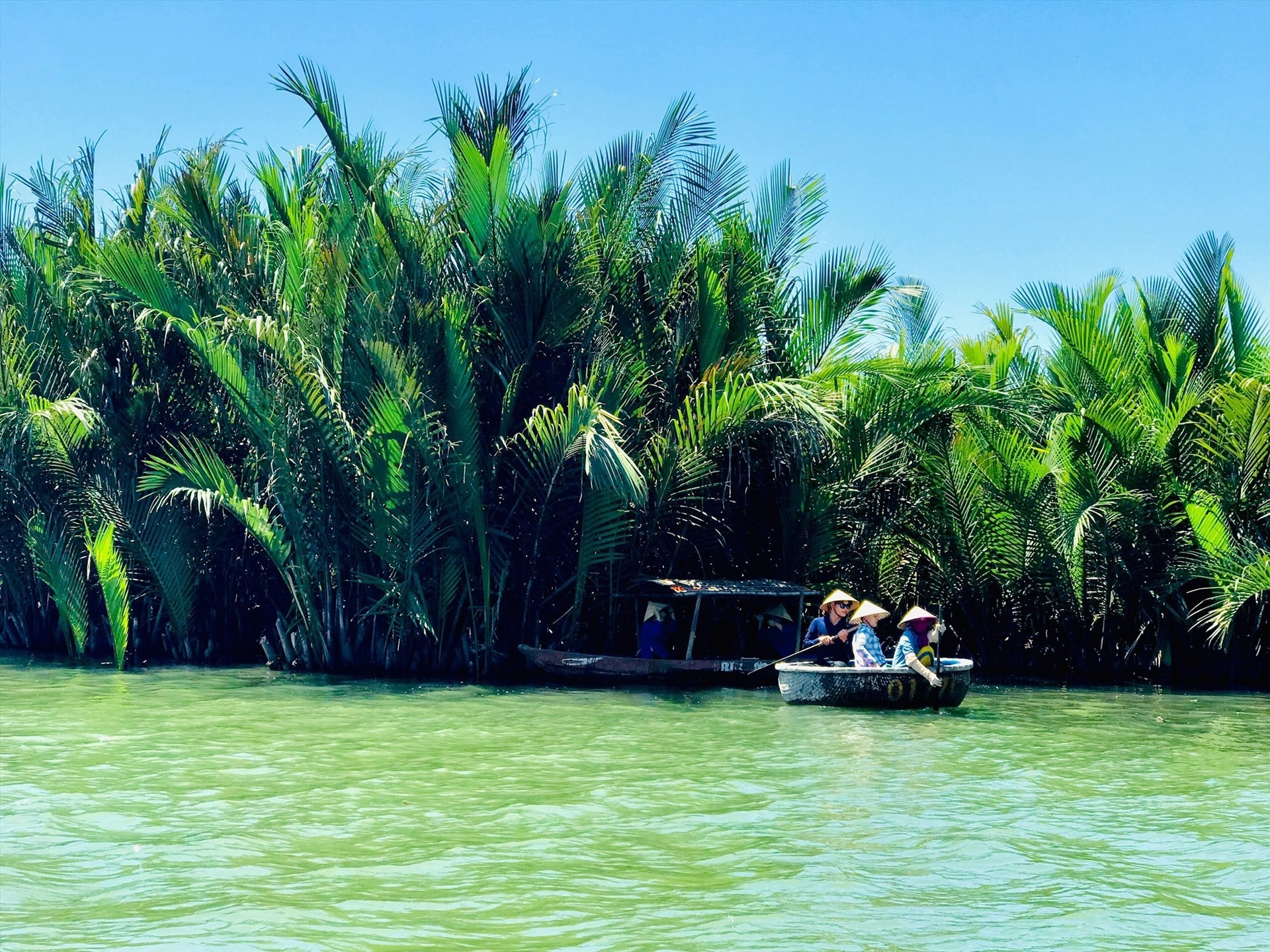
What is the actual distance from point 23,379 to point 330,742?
8.76 metres

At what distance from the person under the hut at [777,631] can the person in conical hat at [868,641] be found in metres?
1.95

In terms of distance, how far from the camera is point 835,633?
1612cm

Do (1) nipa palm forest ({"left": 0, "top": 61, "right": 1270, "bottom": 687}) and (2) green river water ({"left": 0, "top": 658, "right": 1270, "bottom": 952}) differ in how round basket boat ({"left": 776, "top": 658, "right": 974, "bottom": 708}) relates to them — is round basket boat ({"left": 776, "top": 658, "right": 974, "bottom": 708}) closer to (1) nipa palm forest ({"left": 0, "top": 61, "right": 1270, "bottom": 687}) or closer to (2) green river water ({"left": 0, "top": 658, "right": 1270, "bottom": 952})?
(2) green river water ({"left": 0, "top": 658, "right": 1270, "bottom": 952})

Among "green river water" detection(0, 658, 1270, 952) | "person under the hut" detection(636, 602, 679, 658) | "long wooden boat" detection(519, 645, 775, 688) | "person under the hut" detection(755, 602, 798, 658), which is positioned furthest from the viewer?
"person under the hut" detection(755, 602, 798, 658)

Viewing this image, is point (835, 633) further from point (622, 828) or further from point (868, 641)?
point (622, 828)

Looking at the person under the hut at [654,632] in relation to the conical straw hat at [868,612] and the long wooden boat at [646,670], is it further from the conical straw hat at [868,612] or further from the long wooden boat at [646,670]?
→ the conical straw hat at [868,612]

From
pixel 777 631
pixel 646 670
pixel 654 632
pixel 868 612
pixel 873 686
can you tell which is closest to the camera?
pixel 873 686

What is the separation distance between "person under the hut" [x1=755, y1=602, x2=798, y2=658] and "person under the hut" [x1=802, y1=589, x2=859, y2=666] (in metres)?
0.82

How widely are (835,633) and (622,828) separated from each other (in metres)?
8.23

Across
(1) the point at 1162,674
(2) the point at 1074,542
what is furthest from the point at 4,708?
(1) the point at 1162,674

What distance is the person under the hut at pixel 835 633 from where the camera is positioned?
1534 centimetres

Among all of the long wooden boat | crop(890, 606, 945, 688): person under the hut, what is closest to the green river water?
crop(890, 606, 945, 688): person under the hut

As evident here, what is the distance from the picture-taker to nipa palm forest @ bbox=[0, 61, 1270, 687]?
15664 millimetres

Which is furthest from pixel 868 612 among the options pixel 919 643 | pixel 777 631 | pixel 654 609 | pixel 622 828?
pixel 622 828
